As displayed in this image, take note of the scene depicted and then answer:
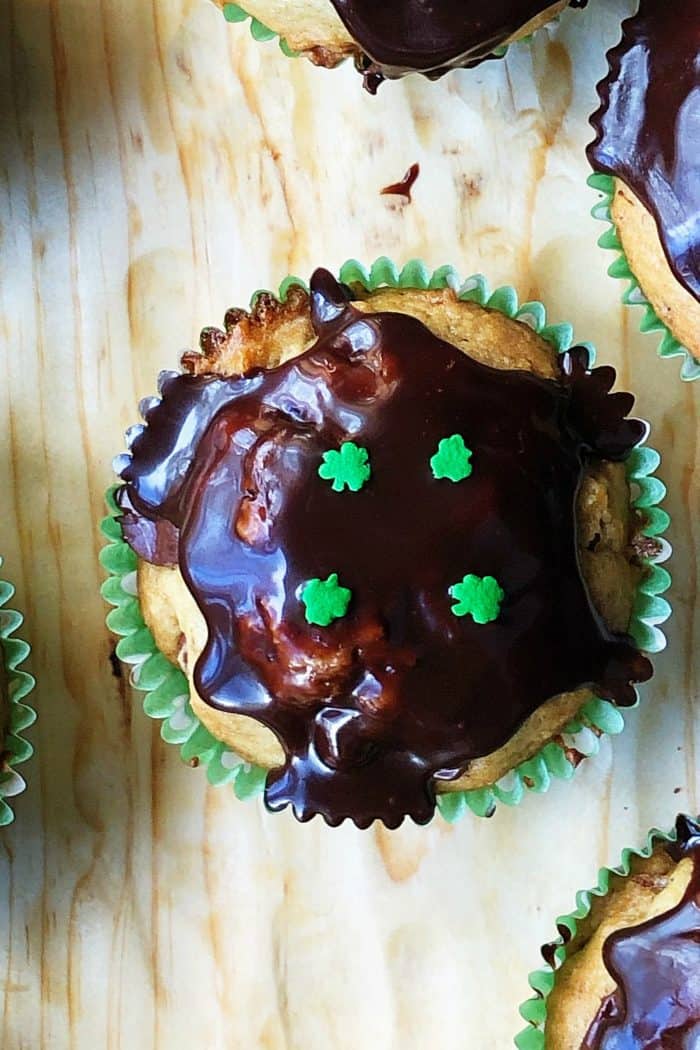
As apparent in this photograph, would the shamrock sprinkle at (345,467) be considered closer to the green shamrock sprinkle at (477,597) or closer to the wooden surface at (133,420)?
the green shamrock sprinkle at (477,597)

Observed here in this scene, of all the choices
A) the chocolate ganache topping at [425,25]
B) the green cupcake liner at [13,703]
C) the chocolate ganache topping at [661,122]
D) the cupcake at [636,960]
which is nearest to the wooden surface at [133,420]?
the green cupcake liner at [13,703]

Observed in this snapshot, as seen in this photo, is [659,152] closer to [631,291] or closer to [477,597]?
[631,291]

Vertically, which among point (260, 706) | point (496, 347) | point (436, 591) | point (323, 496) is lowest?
point (260, 706)

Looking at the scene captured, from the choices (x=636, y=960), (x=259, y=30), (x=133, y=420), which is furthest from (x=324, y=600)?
(x=259, y=30)

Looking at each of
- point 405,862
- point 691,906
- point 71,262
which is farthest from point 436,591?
point 71,262

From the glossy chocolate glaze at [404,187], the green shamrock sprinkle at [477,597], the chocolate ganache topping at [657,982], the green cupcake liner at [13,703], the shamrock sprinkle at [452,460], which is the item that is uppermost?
the glossy chocolate glaze at [404,187]

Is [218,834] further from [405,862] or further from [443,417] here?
[443,417]
